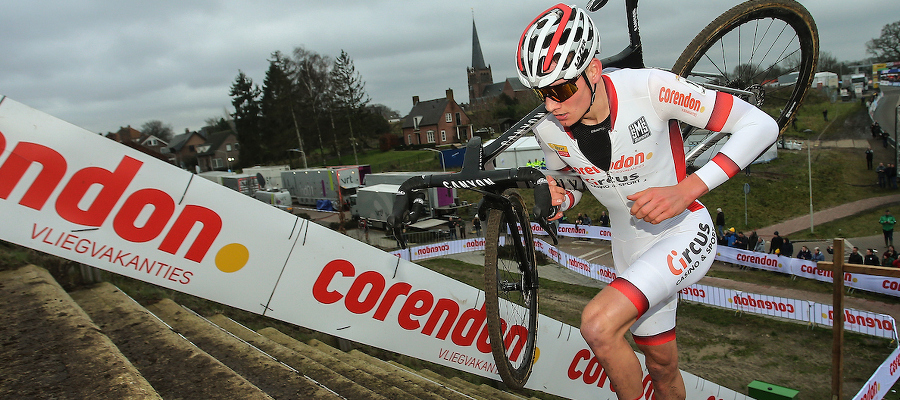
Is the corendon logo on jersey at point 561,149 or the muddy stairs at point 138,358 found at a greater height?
the corendon logo on jersey at point 561,149

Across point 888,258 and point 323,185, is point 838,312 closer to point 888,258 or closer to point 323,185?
point 888,258

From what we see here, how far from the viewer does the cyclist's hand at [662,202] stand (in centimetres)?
295

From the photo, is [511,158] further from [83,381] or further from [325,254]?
[83,381]

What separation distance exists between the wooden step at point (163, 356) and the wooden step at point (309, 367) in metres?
1.06

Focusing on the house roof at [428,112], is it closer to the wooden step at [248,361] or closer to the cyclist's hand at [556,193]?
the wooden step at [248,361]

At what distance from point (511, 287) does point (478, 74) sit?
348 feet

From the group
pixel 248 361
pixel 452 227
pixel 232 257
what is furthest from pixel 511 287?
pixel 452 227

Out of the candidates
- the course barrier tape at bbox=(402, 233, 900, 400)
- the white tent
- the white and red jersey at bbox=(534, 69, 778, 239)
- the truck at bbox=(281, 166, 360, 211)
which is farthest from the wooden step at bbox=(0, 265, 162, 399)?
the white tent

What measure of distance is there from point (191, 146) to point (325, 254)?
335 ft

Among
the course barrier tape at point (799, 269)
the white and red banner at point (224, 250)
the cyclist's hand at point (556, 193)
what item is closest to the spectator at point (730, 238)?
the course barrier tape at point (799, 269)

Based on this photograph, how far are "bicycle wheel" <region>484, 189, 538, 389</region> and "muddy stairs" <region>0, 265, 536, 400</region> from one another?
3.86 feet

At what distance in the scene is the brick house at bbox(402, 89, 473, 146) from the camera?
169 feet

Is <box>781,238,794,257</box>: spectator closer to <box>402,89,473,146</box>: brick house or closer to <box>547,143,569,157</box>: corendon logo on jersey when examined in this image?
<box>547,143,569,157</box>: corendon logo on jersey

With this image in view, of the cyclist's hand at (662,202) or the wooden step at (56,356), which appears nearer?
the cyclist's hand at (662,202)
